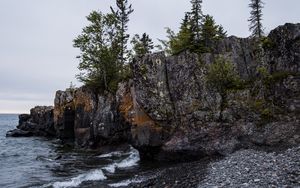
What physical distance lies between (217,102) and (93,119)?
22.3 meters

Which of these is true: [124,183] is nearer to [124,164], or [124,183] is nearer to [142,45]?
[124,164]

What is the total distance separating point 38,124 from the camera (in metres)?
87.5

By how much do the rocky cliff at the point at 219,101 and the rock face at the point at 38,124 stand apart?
5270 cm

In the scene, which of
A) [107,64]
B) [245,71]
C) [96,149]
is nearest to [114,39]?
[107,64]

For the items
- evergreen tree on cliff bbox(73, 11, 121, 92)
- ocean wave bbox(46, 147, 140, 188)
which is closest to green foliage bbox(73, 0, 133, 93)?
evergreen tree on cliff bbox(73, 11, 121, 92)

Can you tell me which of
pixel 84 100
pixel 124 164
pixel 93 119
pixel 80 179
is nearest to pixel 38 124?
pixel 84 100

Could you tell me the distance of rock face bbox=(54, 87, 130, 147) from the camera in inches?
1747

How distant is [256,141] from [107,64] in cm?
2861

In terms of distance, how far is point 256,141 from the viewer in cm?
2697

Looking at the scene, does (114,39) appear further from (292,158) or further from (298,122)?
(292,158)

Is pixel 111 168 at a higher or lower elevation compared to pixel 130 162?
lower

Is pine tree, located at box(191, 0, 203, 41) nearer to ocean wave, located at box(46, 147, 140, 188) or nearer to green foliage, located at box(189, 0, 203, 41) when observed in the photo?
green foliage, located at box(189, 0, 203, 41)

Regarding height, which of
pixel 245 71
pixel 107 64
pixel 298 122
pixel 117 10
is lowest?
pixel 298 122

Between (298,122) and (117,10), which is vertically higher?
(117,10)
